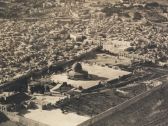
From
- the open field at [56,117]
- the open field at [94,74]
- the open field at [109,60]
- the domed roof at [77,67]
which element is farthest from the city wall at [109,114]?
the open field at [109,60]

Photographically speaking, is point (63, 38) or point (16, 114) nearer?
point (16, 114)

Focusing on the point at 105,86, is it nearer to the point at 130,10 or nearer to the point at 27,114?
the point at 27,114

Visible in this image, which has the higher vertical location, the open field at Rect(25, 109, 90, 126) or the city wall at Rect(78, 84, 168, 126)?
the open field at Rect(25, 109, 90, 126)

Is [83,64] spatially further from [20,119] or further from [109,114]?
[20,119]

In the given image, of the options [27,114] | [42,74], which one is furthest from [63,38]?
[27,114]

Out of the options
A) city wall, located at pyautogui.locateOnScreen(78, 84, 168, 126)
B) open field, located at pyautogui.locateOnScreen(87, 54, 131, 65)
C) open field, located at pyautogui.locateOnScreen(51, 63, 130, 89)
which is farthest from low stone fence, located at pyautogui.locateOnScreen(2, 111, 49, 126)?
open field, located at pyautogui.locateOnScreen(87, 54, 131, 65)

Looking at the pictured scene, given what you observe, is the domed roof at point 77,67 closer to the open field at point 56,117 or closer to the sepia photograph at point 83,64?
the sepia photograph at point 83,64

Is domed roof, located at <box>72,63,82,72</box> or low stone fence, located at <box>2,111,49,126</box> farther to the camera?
domed roof, located at <box>72,63,82,72</box>

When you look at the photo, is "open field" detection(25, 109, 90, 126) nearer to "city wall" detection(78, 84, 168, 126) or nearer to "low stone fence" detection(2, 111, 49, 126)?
"low stone fence" detection(2, 111, 49, 126)

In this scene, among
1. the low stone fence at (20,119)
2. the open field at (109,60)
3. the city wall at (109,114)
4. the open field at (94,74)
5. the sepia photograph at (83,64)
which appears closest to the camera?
the low stone fence at (20,119)
